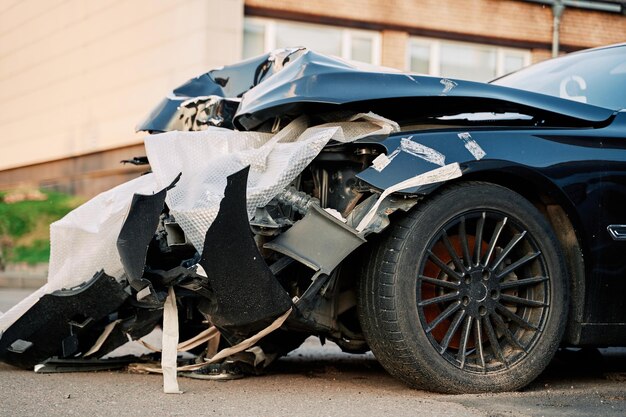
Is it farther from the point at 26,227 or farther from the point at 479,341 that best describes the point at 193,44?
the point at 479,341

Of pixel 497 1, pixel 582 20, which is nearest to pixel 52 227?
pixel 497 1

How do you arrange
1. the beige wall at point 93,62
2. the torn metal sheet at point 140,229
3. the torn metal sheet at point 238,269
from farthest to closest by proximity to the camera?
the beige wall at point 93,62
the torn metal sheet at point 140,229
the torn metal sheet at point 238,269

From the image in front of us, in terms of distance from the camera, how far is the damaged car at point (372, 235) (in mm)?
3568

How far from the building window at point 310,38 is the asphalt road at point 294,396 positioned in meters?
11.6

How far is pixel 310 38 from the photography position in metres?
16.3

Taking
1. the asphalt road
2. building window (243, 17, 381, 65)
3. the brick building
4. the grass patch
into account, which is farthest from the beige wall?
the asphalt road

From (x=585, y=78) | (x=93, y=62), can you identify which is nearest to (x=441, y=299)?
(x=585, y=78)

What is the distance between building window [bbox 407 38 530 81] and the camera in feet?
57.5

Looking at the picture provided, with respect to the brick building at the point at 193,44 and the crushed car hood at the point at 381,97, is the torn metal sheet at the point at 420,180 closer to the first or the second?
the crushed car hood at the point at 381,97

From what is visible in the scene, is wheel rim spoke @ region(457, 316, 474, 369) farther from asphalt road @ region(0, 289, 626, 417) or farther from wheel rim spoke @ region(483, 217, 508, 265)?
wheel rim spoke @ region(483, 217, 508, 265)

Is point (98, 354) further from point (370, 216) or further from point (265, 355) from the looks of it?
point (370, 216)

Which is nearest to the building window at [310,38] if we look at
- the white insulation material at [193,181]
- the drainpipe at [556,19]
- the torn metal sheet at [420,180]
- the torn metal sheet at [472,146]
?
the drainpipe at [556,19]

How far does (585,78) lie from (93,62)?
1529 cm

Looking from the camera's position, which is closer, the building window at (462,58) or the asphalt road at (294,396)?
the asphalt road at (294,396)
